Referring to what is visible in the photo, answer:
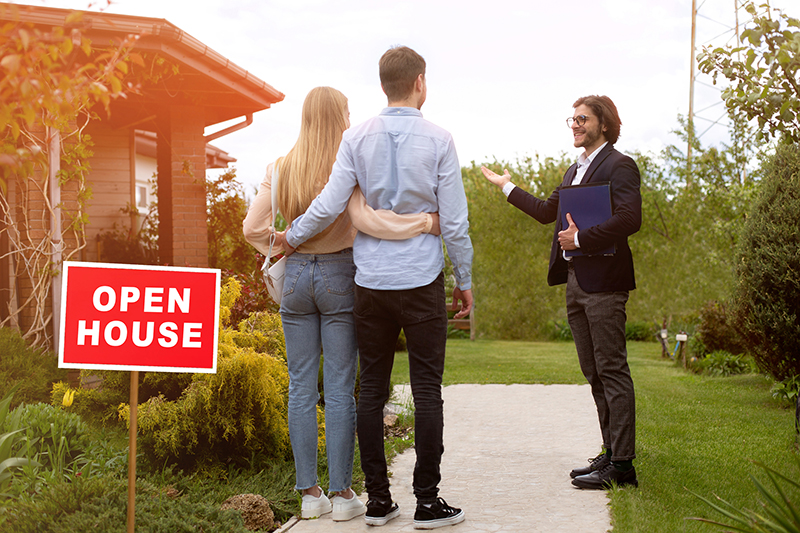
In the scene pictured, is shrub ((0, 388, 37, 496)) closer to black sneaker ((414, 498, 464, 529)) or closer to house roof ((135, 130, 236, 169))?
black sneaker ((414, 498, 464, 529))

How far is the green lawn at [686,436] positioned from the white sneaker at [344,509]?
3.96ft

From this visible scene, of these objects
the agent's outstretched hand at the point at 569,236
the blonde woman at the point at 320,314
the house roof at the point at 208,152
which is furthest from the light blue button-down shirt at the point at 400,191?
the house roof at the point at 208,152

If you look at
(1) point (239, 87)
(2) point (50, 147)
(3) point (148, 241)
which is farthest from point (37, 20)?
(3) point (148, 241)

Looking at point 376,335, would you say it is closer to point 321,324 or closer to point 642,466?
point 321,324

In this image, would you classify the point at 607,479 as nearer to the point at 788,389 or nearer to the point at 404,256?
the point at 404,256

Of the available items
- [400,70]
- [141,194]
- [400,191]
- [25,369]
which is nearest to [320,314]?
[400,191]

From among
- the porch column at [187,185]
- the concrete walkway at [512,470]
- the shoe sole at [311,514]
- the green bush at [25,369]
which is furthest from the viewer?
the porch column at [187,185]

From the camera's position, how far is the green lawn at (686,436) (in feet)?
11.1

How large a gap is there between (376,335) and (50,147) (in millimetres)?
4757

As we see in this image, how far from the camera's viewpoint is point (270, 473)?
13.0 feet

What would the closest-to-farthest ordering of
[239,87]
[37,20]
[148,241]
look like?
[37,20]
[239,87]
[148,241]

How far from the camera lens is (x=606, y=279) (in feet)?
12.1

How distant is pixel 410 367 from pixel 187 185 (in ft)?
20.6

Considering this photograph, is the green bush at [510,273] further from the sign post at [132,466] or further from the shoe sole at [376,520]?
the sign post at [132,466]
